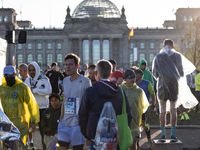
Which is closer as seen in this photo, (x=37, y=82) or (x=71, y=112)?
(x=71, y=112)

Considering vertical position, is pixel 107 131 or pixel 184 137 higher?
pixel 107 131

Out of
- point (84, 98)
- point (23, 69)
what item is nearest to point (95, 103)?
point (84, 98)

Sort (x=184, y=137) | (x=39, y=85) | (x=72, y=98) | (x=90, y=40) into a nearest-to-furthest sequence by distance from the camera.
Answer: (x=72, y=98) → (x=39, y=85) → (x=184, y=137) → (x=90, y=40)

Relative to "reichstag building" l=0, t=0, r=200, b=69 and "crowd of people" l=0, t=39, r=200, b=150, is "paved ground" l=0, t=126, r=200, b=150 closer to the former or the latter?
"crowd of people" l=0, t=39, r=200, b=150

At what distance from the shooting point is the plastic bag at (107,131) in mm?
3902

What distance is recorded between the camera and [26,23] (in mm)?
102750

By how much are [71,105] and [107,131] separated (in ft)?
4.61

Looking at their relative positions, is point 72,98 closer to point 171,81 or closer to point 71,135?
point 71,135

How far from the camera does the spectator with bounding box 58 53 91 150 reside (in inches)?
202

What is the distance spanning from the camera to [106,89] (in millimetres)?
4086

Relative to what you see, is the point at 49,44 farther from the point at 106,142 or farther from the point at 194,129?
the point at 106,142

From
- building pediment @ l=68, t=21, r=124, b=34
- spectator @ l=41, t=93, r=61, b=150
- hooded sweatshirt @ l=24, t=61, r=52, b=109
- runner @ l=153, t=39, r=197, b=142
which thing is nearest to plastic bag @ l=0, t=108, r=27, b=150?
spectator @ l=41, t=93, r=61, b=150

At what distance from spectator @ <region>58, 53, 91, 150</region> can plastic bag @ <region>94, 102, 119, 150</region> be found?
1201 mm

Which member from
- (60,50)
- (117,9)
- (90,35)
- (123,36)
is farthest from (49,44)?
(117,9)
